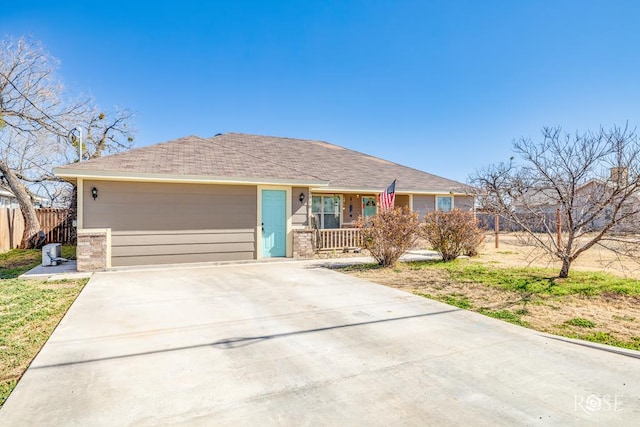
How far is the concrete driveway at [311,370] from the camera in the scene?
2.64 metres

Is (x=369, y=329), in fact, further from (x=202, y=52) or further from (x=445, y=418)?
(x=202, y=52)

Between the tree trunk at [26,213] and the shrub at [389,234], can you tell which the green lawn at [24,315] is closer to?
the tree trunk at [26,213]

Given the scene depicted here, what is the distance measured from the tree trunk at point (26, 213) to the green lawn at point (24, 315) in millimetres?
6537

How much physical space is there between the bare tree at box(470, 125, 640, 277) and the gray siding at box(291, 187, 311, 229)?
5.08m

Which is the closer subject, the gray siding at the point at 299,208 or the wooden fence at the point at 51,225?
the gray siding at the point at 299,208

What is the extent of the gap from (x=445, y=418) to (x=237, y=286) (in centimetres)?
530

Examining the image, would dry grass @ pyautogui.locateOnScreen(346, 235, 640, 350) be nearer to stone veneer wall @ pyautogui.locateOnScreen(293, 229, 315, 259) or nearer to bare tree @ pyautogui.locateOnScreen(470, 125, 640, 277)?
bare tree @ pyautogui.locateOnScreen(470, 125, 640, 277)

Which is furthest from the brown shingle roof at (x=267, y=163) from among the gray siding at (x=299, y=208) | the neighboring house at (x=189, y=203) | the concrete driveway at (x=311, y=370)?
the concrete driveway at (x=311, y=370)

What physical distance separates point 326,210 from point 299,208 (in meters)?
3.97

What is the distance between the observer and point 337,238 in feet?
42.8

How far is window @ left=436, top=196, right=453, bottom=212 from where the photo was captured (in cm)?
1680

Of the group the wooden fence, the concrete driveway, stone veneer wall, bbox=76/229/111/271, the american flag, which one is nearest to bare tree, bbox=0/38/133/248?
the wooden fence

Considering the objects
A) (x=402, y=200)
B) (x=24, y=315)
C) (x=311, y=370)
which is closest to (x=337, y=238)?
(x=402, y=200)

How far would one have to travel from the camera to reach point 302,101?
2003 centimetres
